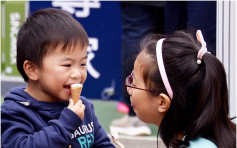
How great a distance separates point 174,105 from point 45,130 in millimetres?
483

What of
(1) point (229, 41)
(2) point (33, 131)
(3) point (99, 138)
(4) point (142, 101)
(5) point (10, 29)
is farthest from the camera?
(5) point (10, 29)

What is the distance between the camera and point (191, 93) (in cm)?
198

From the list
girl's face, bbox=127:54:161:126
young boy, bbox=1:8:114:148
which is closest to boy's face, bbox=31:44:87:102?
young boy, bbox=1:8:114:148

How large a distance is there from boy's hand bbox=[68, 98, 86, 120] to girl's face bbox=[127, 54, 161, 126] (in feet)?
0.72

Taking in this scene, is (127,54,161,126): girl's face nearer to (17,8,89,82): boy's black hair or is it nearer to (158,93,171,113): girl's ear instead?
(158,93,171,113): girl's ear

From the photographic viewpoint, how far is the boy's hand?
77.5 inches

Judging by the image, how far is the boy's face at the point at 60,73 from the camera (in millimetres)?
1985

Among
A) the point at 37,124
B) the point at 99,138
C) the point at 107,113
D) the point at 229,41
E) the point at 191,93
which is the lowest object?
the point at 107,113

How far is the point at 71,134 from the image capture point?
196cm

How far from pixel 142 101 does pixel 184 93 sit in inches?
7.2

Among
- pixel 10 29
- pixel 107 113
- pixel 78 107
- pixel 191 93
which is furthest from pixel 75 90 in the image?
pixel 10 29

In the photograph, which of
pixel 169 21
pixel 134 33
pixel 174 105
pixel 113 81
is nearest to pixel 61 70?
pixel 174 105

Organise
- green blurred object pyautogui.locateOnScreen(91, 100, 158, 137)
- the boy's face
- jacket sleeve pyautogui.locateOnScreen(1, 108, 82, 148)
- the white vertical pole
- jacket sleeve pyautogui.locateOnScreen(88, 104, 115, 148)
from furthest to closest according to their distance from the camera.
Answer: green blurred object pyautogui.locateOnScreen(91, 100, 158, 137)
the white vertical pole
jacket sleeve pyautogui.locateOnScreen(88, 104, 115, 148)
the boy's face
jacket sleeve pyautogui.locateOnScreen(1, 108, 82, 148)

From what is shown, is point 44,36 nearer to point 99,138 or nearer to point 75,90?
point 75,90
